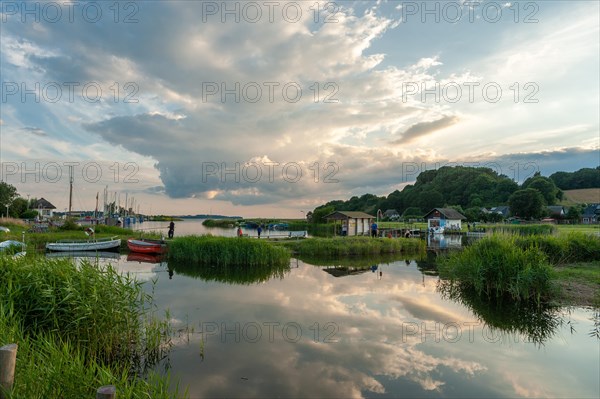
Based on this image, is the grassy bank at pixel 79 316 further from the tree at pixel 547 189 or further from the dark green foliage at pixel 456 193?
the tree at pixel 547 189

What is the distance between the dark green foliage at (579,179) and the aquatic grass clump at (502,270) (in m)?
144

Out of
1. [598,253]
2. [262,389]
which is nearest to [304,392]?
[262,389]

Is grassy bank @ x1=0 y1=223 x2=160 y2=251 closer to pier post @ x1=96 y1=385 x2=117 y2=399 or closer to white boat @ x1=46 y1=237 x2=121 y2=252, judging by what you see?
white boat @ x1=46 y1=237 x2=121 y2=252

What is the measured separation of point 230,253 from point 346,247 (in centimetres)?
1081

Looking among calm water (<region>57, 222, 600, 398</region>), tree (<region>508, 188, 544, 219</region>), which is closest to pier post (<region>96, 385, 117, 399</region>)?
calm water (<region>57, 222, 600, 398</region>)

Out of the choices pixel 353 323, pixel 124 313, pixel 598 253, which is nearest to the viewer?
pixel 124 313

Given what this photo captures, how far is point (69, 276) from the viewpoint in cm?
786

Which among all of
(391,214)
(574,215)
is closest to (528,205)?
(574,215)

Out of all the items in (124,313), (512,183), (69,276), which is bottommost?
(124,313)

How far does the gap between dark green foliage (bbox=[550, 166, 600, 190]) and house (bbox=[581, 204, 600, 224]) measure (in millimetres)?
50667

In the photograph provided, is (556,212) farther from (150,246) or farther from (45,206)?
(45,206)

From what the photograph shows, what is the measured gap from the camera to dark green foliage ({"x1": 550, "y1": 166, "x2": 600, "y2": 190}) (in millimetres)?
125312

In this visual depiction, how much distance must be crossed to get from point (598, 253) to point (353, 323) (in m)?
17.8

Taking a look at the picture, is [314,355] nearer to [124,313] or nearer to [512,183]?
[124,313]
